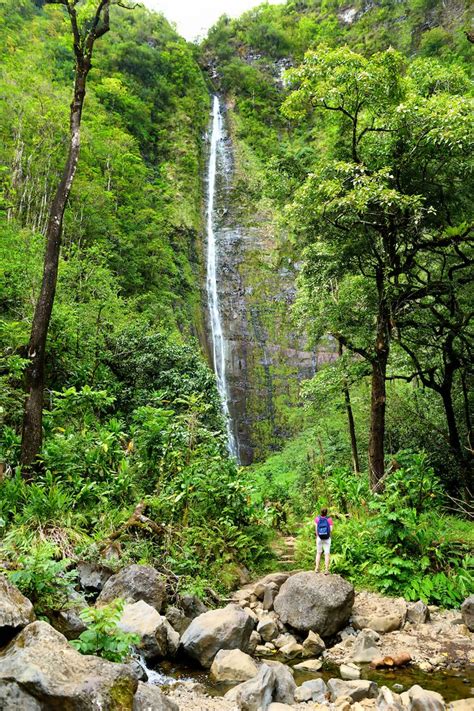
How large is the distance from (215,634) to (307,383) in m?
7.98

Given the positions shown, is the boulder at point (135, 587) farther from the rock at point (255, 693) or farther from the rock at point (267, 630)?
the rock at point (255, 693)

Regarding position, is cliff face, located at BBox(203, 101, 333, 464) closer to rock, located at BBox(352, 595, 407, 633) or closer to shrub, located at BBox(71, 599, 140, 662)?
rock, located at BBox(352, 595, 407, 633)

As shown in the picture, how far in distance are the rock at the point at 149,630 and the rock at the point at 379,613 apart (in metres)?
2.57

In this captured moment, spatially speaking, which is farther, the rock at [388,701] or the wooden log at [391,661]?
the wooden log at [391,661]

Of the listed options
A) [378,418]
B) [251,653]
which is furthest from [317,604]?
[378,418]

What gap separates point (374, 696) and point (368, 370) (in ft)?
25.5

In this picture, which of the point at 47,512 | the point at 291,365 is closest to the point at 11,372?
the point at 47,512

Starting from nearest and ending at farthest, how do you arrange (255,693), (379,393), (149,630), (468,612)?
(255,693), (149,630), (468,612), (379,393)

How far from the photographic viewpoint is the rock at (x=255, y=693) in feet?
13.8

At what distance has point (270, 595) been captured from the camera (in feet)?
23.1

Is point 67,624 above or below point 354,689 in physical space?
above

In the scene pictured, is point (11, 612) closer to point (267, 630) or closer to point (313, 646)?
point (267, 630)

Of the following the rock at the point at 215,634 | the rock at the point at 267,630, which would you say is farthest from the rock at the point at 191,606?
the rock at the point at 267,630

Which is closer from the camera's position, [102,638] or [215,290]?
[102,638]
